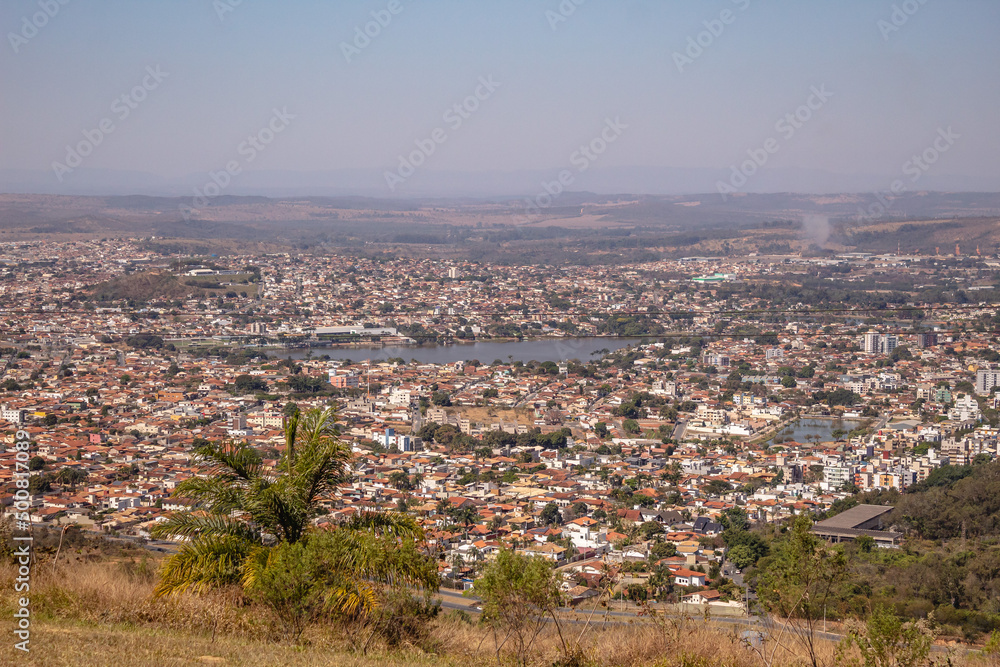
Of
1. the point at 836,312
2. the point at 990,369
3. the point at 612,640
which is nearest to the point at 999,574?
the point at 612,640

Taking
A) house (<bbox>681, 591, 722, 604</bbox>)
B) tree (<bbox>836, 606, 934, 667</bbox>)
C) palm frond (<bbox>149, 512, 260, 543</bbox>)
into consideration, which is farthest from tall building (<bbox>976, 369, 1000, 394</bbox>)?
palm frond (<bbox>149, 512, 260, 543</bbox>)

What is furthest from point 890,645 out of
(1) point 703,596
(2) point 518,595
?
(1) point 703,596

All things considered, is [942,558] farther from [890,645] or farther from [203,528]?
[203,528]

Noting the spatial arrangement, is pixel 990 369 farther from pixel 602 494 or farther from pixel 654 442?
pixel 602 494

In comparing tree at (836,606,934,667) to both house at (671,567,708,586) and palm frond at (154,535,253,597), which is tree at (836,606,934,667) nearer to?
palm frond at (154,535,253,597)

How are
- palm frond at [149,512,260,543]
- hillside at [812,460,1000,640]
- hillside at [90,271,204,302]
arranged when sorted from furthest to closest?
hillside at [90,271,204,302] → hillside at [812,460,1000,640] → palm frond at [149,512,260,543]

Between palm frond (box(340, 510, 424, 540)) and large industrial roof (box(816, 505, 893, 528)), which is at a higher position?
palm frond (box(340, 510, 424, 540))
